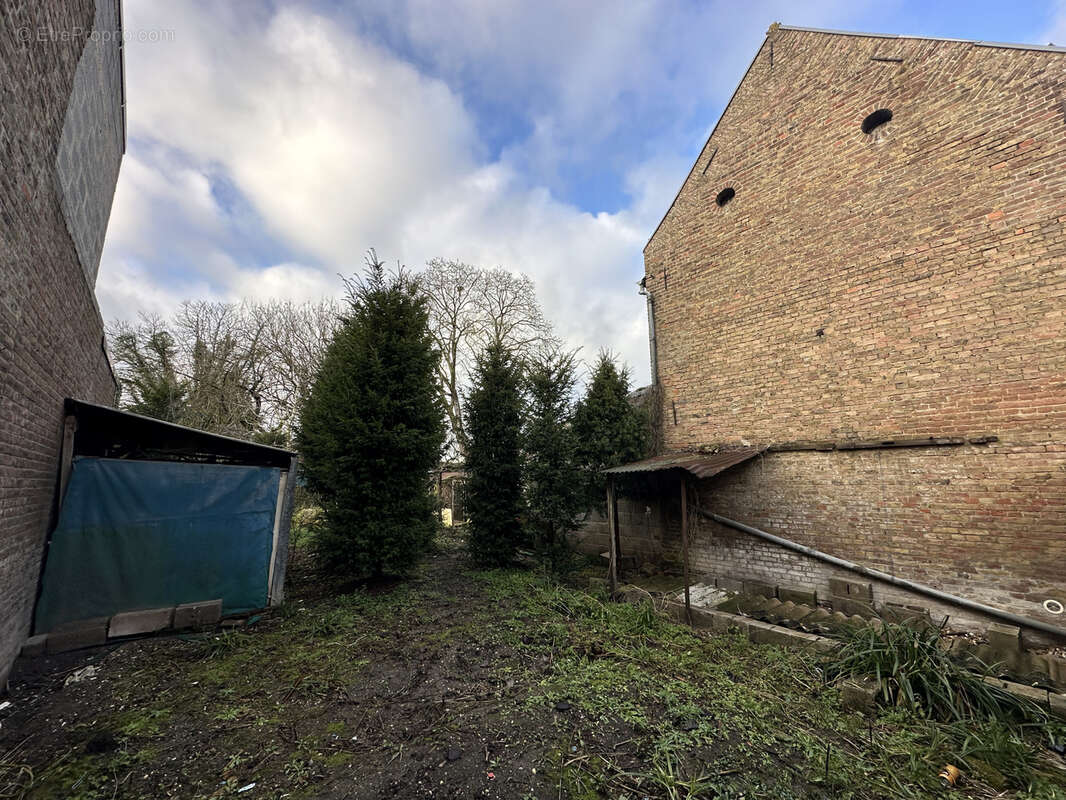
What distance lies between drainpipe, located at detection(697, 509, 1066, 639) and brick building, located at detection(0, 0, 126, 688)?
800 cm

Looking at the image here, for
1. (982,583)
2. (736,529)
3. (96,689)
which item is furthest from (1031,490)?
(96,689)

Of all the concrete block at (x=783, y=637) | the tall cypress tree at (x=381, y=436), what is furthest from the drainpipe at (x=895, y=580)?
the tall cypress tree at (x=381, y=436)

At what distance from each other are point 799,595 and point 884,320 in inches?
157

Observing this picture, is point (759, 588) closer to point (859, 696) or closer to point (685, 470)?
point (685, 470)

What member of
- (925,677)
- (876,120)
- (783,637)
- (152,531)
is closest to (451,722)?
(783,637)

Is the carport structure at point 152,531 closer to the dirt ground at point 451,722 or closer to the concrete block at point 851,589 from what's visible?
the dirt ground at point 451,722

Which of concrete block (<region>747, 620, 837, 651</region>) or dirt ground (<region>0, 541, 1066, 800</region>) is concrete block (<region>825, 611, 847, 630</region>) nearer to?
concrete block (<region>747, 620, 837, 651</region>)

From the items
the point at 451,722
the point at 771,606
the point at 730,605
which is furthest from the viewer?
the point at 730,605

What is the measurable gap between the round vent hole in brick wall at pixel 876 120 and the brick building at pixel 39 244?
353 inches

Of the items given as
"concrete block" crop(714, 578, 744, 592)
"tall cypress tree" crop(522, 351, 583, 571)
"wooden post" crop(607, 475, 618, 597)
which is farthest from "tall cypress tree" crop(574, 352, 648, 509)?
"concrete block" crop(714, 578, 744, 592)

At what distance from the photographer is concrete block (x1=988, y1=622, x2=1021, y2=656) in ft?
13.9

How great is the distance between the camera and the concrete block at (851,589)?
561 centimetres

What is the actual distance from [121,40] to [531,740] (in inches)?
376

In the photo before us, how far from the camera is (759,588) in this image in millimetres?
6480
